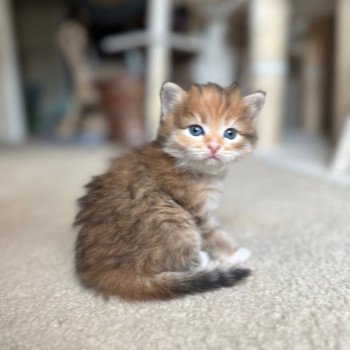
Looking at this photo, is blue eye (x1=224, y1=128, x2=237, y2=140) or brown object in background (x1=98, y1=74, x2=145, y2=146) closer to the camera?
blue eye (x1=224, y1=128, x2=237, y2=140)

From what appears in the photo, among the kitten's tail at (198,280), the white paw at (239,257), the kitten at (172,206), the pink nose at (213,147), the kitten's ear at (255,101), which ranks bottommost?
the white paw at (239,257)

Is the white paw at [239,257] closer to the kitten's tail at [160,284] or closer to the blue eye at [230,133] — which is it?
the kitten's tail at [160,284]

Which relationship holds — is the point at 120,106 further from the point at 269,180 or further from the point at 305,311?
the point at 305,311

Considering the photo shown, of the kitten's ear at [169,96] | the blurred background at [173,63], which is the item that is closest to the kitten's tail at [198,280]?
the kitten's ear at [169,96]

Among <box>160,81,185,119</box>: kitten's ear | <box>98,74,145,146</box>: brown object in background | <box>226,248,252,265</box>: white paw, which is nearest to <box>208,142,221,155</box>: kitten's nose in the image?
<box>160,81,185,119</box>: kitten's ear

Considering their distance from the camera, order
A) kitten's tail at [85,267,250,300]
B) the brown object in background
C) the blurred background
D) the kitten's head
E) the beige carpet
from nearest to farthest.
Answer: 1. the beige carpet
2. kitten's tail at [85,267,250,300]
3. the kitten's head
4. the blurred background
5. the brown object in background

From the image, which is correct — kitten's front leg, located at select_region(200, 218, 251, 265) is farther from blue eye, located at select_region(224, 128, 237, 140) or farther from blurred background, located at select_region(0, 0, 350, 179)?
blurred background, located at select_region(0, 0, 350, 179)

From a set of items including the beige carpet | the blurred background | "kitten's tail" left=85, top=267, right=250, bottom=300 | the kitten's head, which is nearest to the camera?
the beige carpet
